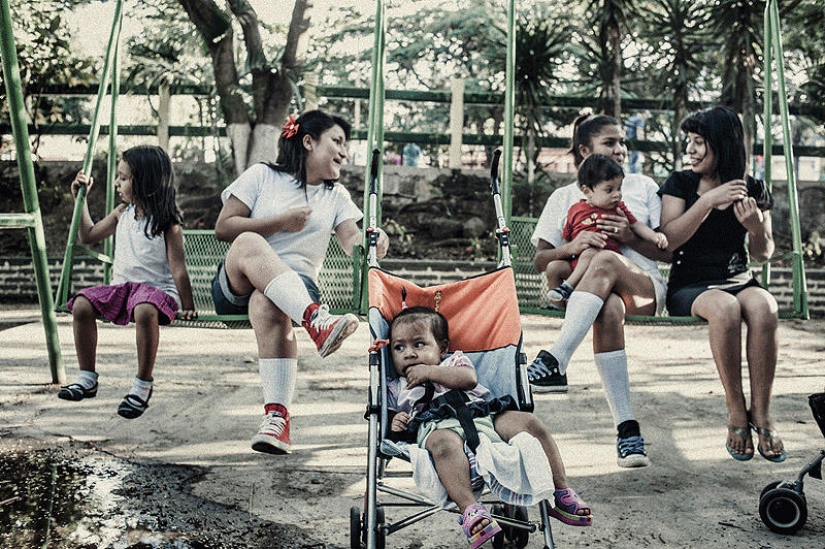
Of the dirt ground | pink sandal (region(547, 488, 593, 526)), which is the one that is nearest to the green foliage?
the dirt ground

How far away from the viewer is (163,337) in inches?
272

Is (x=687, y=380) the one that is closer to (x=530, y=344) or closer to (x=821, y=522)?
(x=530, y=344)

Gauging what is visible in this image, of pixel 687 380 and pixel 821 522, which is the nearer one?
pixel 821 522

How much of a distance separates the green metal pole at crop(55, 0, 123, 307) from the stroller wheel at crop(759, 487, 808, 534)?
282cm

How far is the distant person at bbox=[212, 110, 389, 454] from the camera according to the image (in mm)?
3162

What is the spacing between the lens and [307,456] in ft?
13.3

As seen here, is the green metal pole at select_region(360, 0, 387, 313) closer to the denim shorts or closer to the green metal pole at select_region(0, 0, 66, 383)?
the denim shorts

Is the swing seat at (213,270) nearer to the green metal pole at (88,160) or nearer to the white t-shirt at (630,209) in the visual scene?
the green metal pole at (88,160)

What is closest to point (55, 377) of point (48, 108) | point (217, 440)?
point (217, 440)

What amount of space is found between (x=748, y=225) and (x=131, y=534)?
250 cm

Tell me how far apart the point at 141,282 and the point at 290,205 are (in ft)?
2.27

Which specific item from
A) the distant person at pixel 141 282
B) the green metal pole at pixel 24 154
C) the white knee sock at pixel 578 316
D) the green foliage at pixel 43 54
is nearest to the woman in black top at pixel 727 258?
the white knee sock at pixel 578 316

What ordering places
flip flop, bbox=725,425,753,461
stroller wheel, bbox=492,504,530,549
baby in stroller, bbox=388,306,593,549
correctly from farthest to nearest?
flip flop, bbox=725,425,753,461, stroller wheel, bbox=492,504,530,549, baby in stroller, bbox=388,306,593,549

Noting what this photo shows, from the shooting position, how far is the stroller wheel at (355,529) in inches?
115
